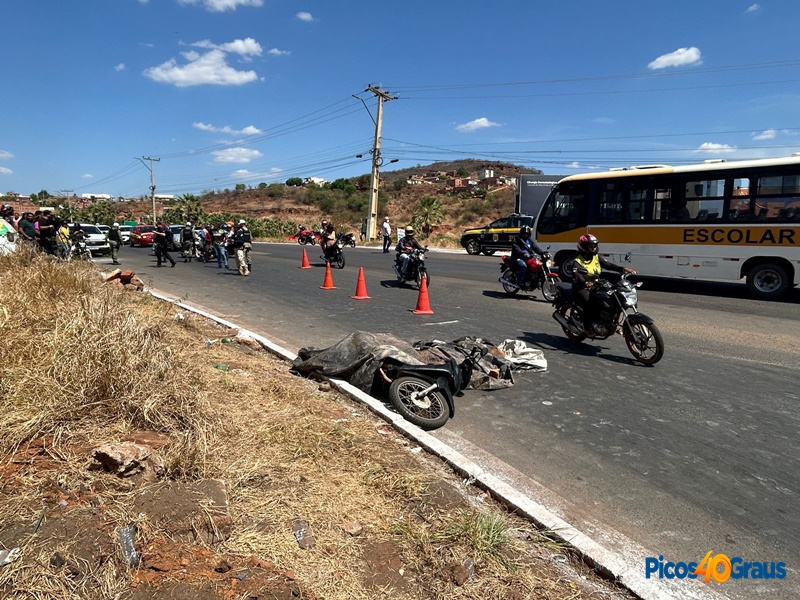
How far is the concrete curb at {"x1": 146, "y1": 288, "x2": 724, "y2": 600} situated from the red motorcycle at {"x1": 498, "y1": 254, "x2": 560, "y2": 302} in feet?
25.8

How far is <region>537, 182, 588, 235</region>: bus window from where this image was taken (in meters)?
15.0

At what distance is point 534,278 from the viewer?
471 inches

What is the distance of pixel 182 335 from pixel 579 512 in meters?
4.92

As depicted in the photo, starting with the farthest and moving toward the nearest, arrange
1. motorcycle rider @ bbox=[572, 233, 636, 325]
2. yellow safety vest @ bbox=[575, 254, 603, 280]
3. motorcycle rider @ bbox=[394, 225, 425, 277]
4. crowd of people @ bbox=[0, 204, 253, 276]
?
1. motorcycle rider @ bbox=[394, 225, 425, 277]
2. crowd of people @ bbox=[0, 204, 253, 276]
3. yellow safety vest @ bbox=[575, 254, 603, 280]
4. motorcycle rider @ bbox=[572, 233, 636, 325]

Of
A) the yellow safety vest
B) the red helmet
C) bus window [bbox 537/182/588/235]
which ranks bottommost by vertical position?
the yellow safety vest

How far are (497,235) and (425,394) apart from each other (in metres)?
23.5

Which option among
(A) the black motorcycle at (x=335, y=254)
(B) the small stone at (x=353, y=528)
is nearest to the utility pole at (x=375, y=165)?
(A) the black motorcycle at (x=335, y=254)

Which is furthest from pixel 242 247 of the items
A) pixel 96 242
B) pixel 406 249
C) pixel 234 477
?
pixel 234 477

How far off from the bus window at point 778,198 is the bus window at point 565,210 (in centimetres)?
410

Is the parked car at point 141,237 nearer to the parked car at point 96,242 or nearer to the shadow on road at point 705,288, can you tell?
the parked car at point 96,242

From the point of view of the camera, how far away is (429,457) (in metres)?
4.00

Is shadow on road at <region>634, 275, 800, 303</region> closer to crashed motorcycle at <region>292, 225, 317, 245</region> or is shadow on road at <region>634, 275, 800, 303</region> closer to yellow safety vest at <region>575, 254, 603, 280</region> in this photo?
yellow safety vest at <region>575, 254, 603, 280</region>

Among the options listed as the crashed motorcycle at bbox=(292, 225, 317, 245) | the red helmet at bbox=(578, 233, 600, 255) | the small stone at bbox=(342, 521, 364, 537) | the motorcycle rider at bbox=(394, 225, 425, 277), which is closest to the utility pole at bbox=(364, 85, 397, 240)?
the crashed motorcycle at bbox=(292, 225, 317, 245)

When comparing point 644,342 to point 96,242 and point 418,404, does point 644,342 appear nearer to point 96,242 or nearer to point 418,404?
point 418,404
